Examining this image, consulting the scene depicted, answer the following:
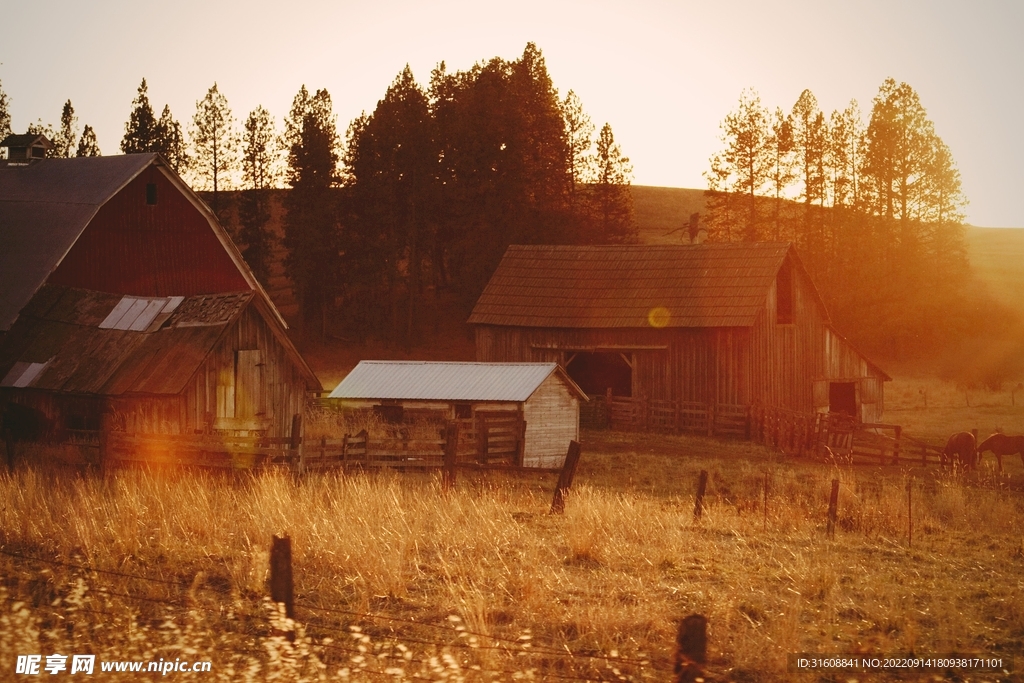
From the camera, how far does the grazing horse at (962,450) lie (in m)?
26.3

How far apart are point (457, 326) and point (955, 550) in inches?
1919

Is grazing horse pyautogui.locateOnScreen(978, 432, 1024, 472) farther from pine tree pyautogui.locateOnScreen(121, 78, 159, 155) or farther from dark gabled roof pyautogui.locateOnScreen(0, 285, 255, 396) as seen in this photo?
pine tree pyautogui.locateOnScreen(121, 78, 159, 155)

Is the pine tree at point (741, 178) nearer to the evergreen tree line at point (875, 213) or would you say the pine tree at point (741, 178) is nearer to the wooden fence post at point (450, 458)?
the evergreen tree line at point (875, 213)

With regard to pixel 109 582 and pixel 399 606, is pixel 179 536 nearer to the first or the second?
pixel 109 582

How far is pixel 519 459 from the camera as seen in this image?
24531 millimetres

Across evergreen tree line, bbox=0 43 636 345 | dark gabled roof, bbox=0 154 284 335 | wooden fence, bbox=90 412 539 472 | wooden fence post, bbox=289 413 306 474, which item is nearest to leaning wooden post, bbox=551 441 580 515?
wooden fence, bbox=90 412 539 472

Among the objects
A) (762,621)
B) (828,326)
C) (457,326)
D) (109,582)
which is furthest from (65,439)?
(457,326)

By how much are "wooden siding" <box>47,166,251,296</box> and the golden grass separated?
1108cm

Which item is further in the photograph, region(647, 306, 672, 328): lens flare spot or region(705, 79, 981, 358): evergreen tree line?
region(705, 79, 981, 358): evergreen tree line

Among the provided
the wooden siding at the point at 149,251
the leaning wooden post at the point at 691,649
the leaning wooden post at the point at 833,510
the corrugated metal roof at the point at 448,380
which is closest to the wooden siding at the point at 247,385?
the corrugated metal roof at the point at 448,380

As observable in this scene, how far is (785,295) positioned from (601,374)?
8722 millimetres

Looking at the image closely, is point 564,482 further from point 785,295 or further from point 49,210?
point 785,295

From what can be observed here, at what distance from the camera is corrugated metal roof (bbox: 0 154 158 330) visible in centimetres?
2613

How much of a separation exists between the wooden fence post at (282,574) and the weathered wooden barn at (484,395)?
1558cm
